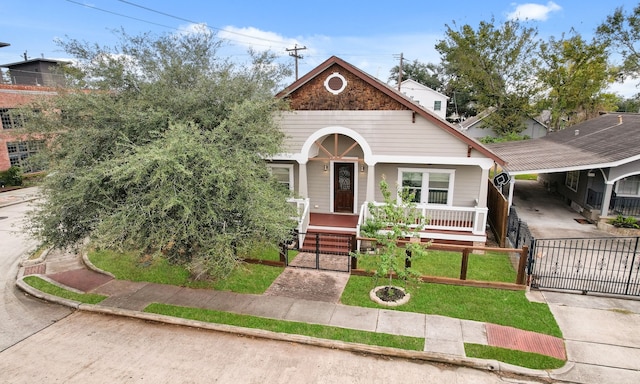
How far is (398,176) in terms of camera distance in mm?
14055

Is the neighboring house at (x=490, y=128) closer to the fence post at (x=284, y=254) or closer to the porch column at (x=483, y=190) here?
the porch column at (x=483, y=190)

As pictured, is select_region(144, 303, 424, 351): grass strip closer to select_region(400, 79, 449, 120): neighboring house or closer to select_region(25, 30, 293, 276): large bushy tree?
select_region(25, 30, 293, 276): large bushy tree

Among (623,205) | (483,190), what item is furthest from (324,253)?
(623,205)

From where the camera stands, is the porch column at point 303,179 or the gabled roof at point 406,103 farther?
the porch column at point 303,179

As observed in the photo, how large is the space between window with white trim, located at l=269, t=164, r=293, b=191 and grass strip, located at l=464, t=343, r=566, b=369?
30.9ft

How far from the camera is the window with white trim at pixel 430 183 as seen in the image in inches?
539

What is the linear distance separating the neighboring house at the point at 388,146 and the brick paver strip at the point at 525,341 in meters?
5.05

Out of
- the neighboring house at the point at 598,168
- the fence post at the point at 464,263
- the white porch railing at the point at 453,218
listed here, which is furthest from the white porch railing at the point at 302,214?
the neighboring house at the point at 598,168

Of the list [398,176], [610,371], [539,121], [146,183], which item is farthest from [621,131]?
[539,121]

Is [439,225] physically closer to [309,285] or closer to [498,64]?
[309,285]

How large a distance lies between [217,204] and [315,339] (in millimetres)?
3512

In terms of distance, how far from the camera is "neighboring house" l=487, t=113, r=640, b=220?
46.8 ft

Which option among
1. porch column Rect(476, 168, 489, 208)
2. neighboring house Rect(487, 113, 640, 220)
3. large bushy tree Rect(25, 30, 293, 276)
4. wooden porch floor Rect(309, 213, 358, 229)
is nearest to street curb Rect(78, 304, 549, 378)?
large bushy tree Rect(25, 30, 293, 276)

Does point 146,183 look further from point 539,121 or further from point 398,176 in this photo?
point 539,121
